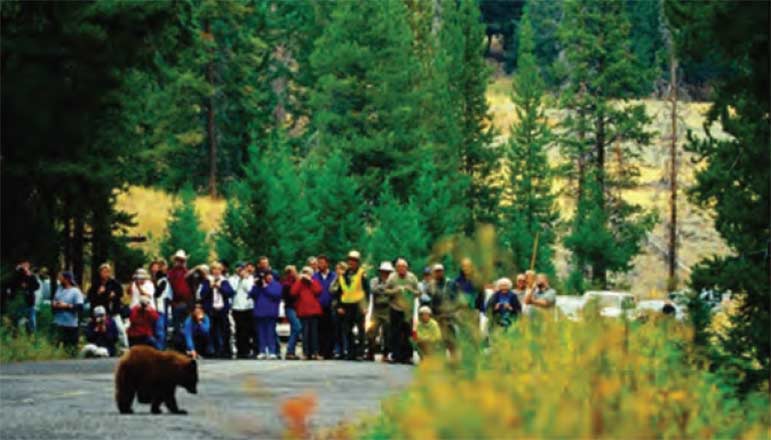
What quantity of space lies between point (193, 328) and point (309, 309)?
2.04m

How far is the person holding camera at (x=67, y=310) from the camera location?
30.2 m

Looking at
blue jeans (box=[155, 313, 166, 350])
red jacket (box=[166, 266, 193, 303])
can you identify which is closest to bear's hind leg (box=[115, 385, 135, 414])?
blue jeans (box=[155, 313, 166, 350])

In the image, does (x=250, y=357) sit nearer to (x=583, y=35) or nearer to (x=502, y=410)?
(x=502, y=410)

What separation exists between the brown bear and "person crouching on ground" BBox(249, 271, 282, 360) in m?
12.8

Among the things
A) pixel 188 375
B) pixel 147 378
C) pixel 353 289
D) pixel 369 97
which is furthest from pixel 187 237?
pixel 147 378

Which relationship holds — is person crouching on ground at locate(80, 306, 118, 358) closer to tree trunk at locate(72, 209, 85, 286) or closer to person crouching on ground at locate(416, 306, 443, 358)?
person crouching on ground at locate(416, 306, 443, 358)

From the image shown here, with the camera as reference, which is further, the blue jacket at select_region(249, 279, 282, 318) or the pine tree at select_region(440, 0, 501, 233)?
the pine tree at select_region(440, 0, 501, 233)

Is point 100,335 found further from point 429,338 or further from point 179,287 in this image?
point 429,338

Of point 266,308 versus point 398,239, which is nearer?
point 266,308

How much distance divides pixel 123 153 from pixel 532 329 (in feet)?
69.2

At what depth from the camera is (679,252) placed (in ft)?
358

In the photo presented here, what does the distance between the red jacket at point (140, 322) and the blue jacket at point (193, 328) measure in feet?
10.6

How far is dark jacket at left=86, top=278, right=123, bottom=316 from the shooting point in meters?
30.2

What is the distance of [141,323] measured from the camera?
1087 inches
